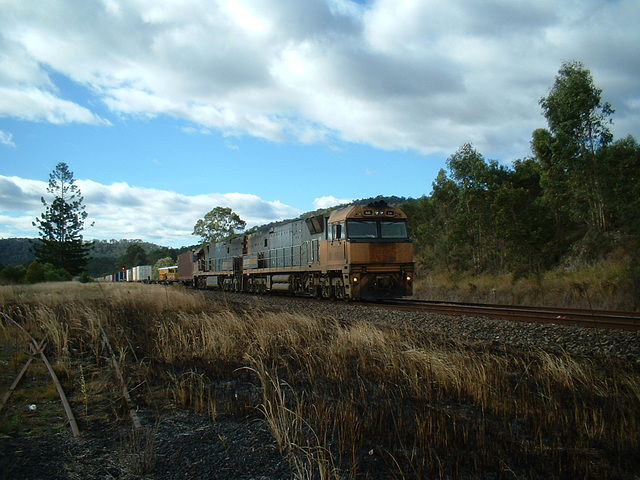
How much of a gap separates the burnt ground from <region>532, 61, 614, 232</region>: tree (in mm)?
28860

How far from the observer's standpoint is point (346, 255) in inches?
624

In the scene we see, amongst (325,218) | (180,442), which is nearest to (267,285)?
(325,218)

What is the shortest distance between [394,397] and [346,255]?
1046 cm

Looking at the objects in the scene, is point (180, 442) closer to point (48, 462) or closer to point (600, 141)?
point (48, 462)

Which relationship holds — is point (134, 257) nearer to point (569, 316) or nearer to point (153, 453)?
point (569, 316)

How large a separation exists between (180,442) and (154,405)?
128 cm

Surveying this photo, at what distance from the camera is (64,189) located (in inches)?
2486

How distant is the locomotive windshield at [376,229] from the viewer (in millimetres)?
16109

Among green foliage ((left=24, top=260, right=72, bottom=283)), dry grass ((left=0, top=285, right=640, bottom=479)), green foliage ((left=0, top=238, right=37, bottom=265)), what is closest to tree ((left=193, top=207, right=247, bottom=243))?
green foliage ((left=24, top=260, right=72, bottom=283))

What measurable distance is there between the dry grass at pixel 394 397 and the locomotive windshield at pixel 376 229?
22.1 feet

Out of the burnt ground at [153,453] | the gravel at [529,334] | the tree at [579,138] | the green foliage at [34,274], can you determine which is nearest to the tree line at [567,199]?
the tree at [579,138]

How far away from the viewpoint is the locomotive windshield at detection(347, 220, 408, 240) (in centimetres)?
1611

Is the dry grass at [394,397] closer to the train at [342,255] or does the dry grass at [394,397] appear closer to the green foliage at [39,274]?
the train at [342,255]

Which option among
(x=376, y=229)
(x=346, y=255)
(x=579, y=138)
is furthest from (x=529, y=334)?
(x=579, y=138)
